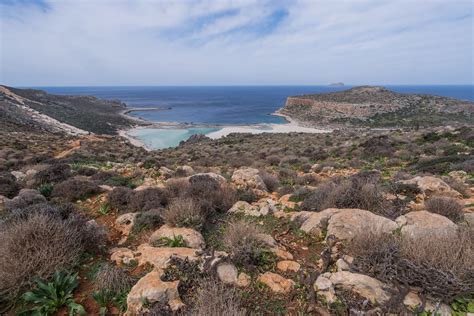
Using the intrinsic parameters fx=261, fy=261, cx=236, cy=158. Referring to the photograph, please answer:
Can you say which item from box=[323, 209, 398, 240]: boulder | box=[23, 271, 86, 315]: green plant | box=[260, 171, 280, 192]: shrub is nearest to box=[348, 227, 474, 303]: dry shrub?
box=[323, 209, 398, 240]: boulder

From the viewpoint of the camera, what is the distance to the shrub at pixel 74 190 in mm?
7350

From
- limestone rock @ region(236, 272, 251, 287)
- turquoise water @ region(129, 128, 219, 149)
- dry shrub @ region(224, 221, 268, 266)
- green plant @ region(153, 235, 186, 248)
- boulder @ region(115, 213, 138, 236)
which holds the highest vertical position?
dry shrub @ region(224, 221, 268, 266)

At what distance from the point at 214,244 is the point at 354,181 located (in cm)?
408

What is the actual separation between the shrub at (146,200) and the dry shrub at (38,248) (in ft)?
5.62

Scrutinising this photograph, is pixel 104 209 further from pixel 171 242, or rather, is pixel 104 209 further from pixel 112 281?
pixel 112 281

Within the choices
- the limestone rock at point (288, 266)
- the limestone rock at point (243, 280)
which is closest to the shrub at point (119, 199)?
the limestone rock at point (243, 280)

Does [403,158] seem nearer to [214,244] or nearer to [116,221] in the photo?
[214,244]

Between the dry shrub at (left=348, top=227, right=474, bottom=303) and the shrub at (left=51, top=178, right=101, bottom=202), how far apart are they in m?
7.18

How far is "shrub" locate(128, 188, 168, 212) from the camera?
6215mm

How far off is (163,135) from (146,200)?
50.7 m

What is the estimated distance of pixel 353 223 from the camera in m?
4.60

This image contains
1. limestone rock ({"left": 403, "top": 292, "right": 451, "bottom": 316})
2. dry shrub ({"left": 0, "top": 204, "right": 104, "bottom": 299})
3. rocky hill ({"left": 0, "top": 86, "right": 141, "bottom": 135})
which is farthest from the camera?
rocky hill ({"left": 0, "top": 86, "right": 141, "bottom": 135})

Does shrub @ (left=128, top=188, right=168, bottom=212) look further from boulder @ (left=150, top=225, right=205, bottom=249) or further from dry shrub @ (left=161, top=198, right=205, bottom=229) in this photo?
boulder @ (left=150, top=225, right=205, bottom=249)

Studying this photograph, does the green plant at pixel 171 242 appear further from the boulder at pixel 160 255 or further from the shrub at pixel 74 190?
the shrub at pixel 74 190
